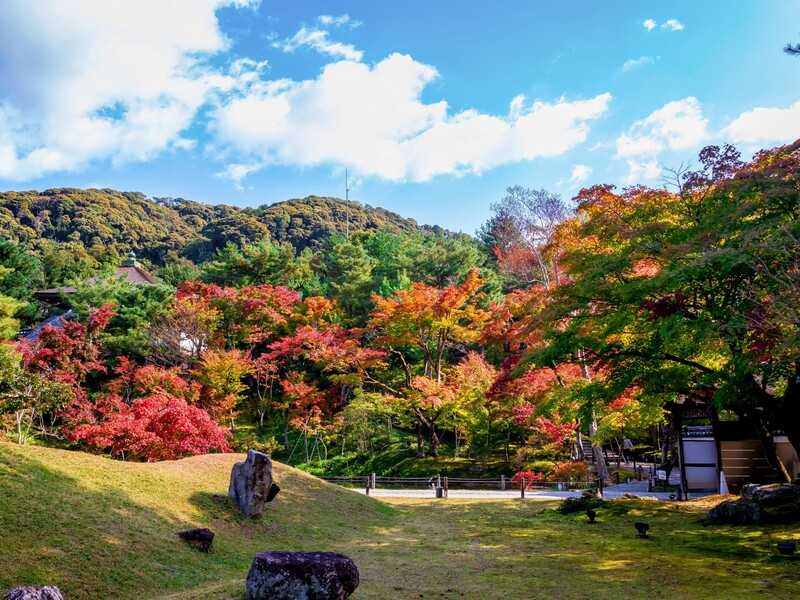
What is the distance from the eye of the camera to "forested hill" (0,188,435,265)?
60.8 metres

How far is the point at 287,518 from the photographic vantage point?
1134cm

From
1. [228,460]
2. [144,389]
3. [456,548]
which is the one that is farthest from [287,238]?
[456,548]

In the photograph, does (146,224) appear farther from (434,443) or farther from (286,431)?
A: (434,443)

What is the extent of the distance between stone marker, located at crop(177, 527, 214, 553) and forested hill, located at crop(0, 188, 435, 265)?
160 ft

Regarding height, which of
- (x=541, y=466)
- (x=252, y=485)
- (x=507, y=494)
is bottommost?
(x=507, y=494)

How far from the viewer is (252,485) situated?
10727mm

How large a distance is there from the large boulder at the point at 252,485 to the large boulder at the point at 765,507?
919 centimetres

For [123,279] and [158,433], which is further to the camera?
[123,279]

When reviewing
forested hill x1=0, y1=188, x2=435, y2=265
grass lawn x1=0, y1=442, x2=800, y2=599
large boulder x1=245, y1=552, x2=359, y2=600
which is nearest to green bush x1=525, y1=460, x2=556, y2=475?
grass lawn x1=0, y1=442, x2=800, y2=599

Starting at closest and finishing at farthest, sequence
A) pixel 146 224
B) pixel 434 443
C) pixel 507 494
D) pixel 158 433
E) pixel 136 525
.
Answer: pixel 136 525, pixel 158 433, pixel 507 494, pixel 434 443, pixel 146 224

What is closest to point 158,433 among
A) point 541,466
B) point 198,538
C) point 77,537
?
point 198,538

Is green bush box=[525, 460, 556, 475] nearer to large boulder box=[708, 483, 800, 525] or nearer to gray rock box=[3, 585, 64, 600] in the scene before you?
large boulder box=[708, 483, 800, 525]

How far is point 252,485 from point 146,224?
67.7 meters

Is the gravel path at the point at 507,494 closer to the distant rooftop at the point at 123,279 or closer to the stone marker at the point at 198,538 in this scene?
the stone marker at the point at 198,538
